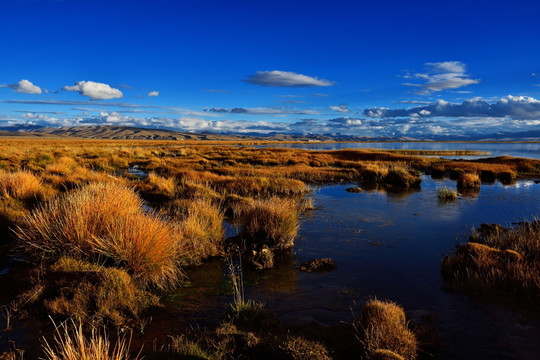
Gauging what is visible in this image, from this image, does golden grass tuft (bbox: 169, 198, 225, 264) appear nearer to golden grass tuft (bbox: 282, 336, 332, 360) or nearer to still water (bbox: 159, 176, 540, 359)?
still water (bbox: 159, 176, 540, 359)

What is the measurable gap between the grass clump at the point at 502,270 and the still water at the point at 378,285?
400 mm

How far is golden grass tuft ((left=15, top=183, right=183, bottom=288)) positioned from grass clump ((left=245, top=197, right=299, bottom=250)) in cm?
266

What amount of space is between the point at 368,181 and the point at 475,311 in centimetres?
1837

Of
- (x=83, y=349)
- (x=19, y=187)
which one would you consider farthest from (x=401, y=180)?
(x=83, y=349)

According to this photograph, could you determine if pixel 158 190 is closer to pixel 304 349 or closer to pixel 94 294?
pixel 94 294

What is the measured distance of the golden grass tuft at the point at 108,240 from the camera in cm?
605

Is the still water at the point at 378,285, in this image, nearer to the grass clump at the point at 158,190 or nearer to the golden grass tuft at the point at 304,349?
the golden grass tuft at the point at 304,349

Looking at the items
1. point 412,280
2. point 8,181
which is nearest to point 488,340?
point 412,280

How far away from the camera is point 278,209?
911 centimetres

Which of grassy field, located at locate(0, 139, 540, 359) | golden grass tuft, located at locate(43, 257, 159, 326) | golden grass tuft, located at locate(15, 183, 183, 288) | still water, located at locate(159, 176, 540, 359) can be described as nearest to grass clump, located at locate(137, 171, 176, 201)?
grassy field, located at locate(0, 139, 540, 359)

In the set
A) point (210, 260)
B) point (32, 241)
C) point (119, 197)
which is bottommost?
point (210, 260)

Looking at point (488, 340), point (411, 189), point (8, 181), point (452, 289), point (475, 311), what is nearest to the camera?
point (488, 340)

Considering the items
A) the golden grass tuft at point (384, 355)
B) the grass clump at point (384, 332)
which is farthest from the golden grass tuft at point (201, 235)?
the golden grass tuft at point (384, 355)

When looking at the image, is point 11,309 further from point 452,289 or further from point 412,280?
point 452,289
